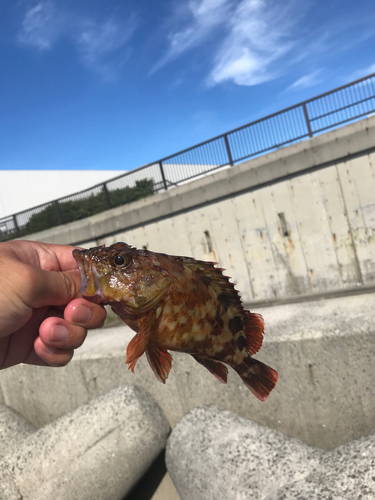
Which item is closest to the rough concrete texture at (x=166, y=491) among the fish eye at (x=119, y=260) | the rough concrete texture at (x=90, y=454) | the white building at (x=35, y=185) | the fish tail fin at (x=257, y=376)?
the rough concrete texture at (x=90, y=454)

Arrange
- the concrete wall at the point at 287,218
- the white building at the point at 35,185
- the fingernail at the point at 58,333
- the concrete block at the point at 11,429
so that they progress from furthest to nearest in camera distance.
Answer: the white building at the point at 35,185 → the concrete wall at the point at 287,218 → the concrete block at the point at 11,429 → the fingernail at the point at 58,333

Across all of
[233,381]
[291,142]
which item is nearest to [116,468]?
[233,381]

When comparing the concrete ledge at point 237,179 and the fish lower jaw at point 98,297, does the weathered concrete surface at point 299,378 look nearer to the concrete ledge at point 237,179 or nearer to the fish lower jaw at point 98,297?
the fish lower jaw at point 98,297

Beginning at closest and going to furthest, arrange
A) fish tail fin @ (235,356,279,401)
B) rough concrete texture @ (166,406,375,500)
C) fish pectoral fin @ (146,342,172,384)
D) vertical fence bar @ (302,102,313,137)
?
fish pectoral fin @ (146,342,172,384), fish tail fin @ (235,356,279,401), rough concrete texture @ (166,406,375,500), vertical fence bar @ (302,102,313,137)

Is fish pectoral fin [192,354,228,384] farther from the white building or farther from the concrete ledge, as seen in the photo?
the white building

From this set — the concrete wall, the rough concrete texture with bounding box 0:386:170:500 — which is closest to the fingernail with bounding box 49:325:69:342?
the rough concrete texture with bounding box 0:386:170:500

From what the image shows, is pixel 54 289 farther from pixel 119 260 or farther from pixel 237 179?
pixel 237 179

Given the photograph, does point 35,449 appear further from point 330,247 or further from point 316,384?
point 330,247
